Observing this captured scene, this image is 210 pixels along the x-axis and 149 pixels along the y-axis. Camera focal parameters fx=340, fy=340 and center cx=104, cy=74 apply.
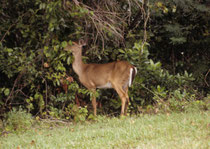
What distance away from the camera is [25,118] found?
276 inches

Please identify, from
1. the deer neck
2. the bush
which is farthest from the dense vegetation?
the bush

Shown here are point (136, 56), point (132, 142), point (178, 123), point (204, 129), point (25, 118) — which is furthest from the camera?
point (136, 56)

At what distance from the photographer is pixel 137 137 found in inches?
185

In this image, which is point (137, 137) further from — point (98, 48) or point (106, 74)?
point (98, 48)

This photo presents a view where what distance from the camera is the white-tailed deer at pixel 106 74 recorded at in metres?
7.86

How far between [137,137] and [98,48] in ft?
14.2

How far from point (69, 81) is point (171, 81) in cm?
261

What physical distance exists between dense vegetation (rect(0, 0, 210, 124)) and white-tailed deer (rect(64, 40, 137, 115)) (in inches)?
9.7

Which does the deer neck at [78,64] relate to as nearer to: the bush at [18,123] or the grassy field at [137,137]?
the bush at [18,123]

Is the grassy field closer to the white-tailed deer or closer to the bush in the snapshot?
the bush

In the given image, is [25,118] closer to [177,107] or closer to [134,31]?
[177,107]

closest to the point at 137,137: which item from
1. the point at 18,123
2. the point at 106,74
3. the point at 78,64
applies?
the point at 18,123

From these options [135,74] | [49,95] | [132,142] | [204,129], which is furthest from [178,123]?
[49,95]

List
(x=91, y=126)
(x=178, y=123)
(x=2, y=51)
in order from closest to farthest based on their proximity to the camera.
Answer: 1. (x=178, y=123)
2. (x=91, y=126)
3. (x=2, y=51)
